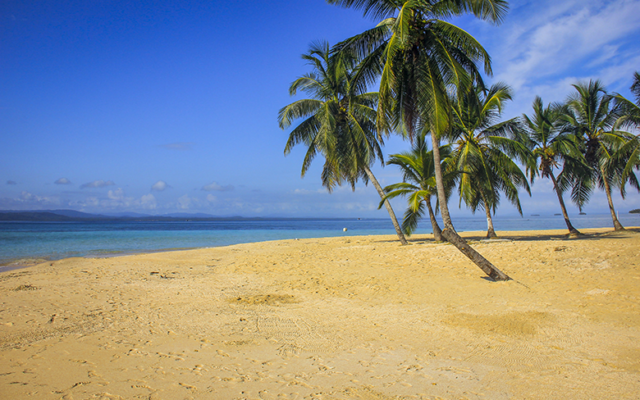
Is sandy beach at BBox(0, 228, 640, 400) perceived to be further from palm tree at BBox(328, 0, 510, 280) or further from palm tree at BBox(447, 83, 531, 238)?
palm tree at BBox(447, 83, 531, 238)

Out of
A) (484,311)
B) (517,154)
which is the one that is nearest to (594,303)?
(484,311)

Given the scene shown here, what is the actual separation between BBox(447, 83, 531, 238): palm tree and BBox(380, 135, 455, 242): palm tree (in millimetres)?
985

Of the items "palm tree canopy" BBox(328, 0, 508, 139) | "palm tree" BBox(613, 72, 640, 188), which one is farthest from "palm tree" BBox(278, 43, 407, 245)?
"palm tree" BBox(613, 72, 640, 188)

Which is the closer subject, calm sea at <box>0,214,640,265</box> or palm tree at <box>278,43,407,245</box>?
palm tree at <box>278,43,407,245</box>

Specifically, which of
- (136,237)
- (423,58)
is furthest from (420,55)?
(136,237)

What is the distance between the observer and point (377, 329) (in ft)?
16.0

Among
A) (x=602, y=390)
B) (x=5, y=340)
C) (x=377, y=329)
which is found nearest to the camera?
(x=602, y=390)

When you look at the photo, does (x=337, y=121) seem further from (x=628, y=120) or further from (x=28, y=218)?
(x=28, y=218)

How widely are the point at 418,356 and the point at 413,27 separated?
8804 millimetres

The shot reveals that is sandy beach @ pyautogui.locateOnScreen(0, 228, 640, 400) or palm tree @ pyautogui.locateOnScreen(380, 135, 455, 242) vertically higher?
palm tree @ pyautogui.locateOnScreen(380, 135, 455, 242)

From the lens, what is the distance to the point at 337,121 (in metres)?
15.9

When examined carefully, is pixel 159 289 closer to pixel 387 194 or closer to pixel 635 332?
pixel 635 332

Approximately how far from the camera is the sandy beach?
10.2ft

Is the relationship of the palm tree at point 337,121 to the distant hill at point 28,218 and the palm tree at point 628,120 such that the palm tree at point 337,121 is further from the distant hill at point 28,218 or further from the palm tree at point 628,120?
the distant hill at point 28,218
